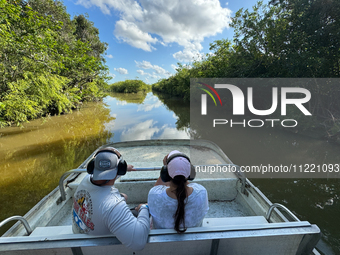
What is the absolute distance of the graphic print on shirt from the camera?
1.25 metres

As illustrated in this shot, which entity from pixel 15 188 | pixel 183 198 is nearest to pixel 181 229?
pixel 183 198

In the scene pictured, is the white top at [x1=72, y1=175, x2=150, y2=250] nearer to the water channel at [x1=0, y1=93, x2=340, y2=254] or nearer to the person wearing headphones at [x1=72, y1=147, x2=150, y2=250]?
the person wearing headphones at [x1=72, y1=147, x2=150, y2=250]

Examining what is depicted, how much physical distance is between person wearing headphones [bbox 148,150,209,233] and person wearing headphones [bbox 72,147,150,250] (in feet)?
0.42

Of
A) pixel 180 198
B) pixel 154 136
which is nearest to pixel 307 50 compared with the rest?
pixel 154 136

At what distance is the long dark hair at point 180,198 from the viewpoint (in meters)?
1.27

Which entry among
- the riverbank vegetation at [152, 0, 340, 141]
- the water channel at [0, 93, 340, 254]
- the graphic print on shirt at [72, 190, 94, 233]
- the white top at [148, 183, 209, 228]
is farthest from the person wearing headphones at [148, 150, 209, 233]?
the riverbank vegetation at [152, 0, 340, 141]

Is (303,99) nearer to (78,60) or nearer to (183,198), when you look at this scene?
(183,198)

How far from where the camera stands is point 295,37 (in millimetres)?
8938

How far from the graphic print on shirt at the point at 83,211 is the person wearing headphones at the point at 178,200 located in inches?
17.2

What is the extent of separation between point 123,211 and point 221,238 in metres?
0.67

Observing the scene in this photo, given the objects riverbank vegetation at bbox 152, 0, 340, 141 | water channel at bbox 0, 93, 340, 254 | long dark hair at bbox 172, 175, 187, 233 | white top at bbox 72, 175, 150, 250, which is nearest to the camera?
white top at bbox 72, 175, 150, 250

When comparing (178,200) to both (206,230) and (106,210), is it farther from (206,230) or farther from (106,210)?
(106,210)

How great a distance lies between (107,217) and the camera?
47.3 inches

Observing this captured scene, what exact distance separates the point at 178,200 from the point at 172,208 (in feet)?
0.33
